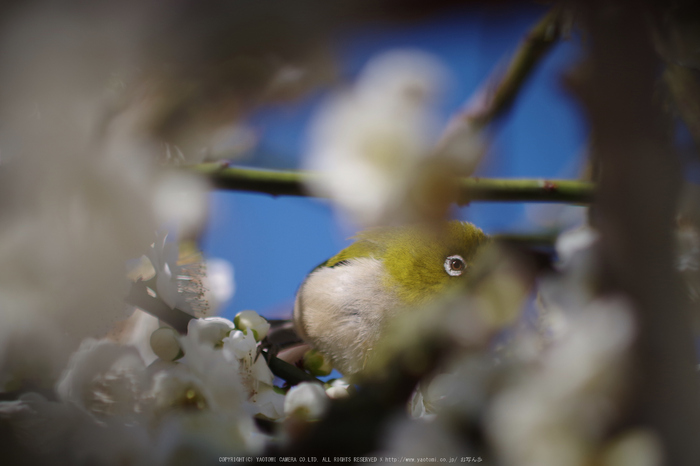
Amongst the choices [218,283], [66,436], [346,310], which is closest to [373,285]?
[346,310]

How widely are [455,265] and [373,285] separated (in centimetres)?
10

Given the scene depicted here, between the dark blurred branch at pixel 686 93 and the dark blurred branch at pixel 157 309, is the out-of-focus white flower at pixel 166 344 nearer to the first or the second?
the dark blurred branch at pixel 157 309

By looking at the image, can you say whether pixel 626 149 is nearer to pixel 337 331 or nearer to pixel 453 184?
pixel 453 184

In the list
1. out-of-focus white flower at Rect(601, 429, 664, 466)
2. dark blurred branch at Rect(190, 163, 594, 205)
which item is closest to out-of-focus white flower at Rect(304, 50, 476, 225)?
dark blurred branch at Rect(190, 163, 594, 205)

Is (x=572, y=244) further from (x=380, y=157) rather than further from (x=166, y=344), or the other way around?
(x=166, y=344)

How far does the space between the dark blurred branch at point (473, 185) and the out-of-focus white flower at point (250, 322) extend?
0.27ft

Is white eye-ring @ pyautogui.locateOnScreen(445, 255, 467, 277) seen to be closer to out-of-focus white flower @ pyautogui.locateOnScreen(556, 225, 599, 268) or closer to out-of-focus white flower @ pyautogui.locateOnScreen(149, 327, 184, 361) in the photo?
out-of-focus white flower @ pyautogui.locateOnScreen(556, 225, 599, 268)

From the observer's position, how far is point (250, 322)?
0.25 metres

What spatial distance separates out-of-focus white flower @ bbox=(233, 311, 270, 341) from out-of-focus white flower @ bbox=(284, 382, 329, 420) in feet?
0.20

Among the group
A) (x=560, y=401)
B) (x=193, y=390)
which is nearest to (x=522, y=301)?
(x=560, y=401)

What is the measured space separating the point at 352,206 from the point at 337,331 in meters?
0.18

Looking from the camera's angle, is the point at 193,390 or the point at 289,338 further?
the point at 289,338

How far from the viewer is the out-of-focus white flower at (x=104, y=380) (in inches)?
6.1

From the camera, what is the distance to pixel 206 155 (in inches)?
9.0
